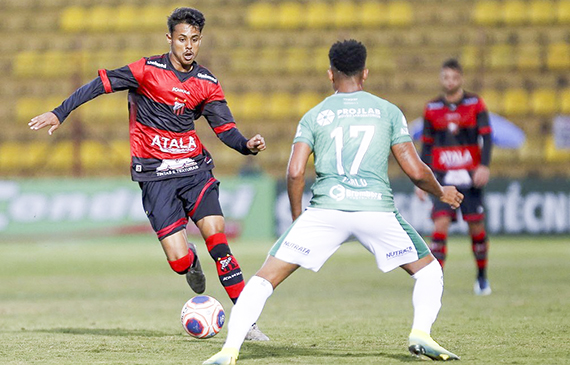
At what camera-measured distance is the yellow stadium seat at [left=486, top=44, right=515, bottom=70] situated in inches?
932

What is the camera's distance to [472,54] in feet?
77.8

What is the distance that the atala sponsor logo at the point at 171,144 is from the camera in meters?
7.61

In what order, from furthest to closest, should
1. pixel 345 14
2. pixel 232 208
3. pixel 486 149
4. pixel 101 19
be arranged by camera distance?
1. pixel 101 19
2. pixel 345 14
3. pixel 232 208
4. pixel 486 149

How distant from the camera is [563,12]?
23969mm

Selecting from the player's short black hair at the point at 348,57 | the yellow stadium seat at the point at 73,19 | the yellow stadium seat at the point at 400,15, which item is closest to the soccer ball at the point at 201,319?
the player's short black hair at the point at 348,57

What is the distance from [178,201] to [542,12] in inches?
727

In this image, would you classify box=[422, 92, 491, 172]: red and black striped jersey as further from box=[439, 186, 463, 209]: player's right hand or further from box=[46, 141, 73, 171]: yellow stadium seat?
box=[46, 141, 73, 171]: yellow stadium seat

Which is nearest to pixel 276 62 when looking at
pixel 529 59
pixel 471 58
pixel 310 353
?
pixel 471 58

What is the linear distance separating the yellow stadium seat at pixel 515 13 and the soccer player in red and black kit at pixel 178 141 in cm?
1790

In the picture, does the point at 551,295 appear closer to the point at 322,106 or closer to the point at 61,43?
the point at 322,106

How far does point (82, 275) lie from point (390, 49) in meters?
12.7

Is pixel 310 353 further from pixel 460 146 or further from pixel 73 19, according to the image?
pixel 73 19

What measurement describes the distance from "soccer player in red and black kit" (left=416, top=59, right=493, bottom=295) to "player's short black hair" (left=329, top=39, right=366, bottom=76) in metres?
5.22

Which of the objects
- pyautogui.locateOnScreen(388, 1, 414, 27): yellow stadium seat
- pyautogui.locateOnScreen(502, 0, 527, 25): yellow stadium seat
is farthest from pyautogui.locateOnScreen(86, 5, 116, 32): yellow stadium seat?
pyautogui.locateOnScreen(502, 0, 527, 25): yellow stadium seat
